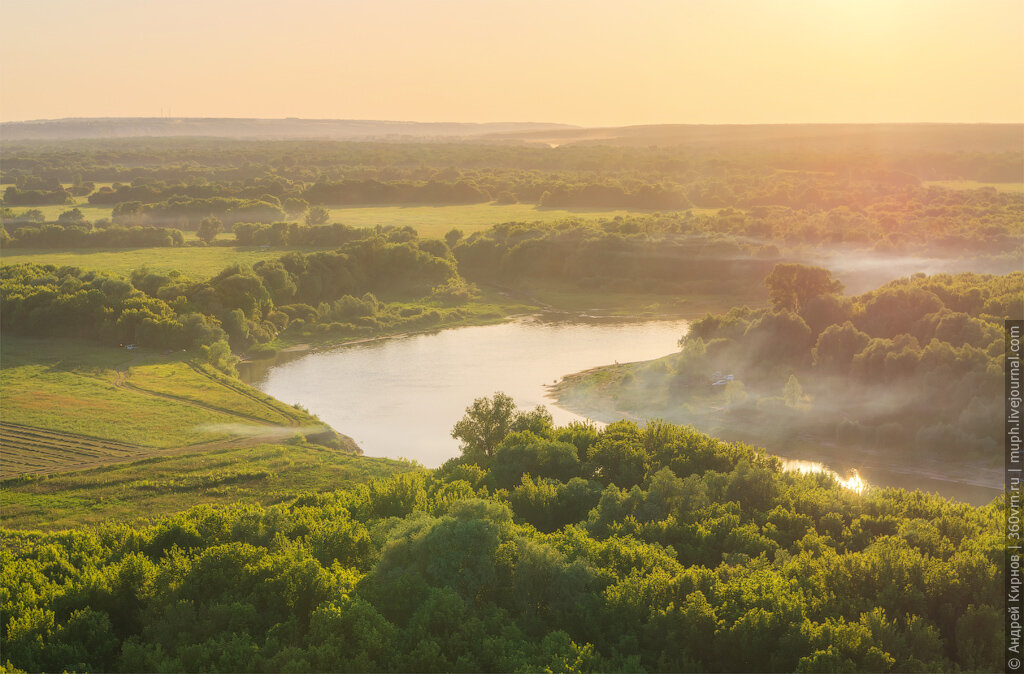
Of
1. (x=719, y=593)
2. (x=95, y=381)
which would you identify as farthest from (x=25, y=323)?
(x=719, y=593)

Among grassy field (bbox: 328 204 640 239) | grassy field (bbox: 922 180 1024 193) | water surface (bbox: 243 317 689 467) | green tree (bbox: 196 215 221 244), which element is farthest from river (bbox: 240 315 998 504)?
grassy field (bbox: 922 180 1024 193)

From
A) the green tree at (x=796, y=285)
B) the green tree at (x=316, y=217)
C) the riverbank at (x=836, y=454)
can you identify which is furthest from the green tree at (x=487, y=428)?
the green tree at (x=316, y=217)

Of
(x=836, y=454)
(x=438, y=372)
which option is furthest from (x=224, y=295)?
(x=836, y=454)

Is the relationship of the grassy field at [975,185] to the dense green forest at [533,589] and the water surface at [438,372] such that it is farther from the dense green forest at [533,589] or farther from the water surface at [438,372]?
the dense green forest at [533,589]

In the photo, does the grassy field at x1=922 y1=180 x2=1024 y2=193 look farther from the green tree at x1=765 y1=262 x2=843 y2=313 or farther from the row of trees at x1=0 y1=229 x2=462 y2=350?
the row of trees at x1=0 y1=229 x2=462 y2=350

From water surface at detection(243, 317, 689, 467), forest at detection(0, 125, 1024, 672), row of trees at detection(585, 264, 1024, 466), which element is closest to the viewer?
forest at detection(0, 125, 1024, 672)
